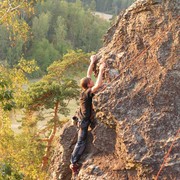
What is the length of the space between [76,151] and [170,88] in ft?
6.89

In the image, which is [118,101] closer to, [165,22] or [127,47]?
[127,47]

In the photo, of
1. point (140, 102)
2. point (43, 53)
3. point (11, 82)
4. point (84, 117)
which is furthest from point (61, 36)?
point (140, 102)

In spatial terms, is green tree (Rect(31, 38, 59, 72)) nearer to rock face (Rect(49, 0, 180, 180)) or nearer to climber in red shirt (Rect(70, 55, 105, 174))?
climber in red shirt (Rect(70, 55, 105, 174))

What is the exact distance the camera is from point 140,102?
18.2ft

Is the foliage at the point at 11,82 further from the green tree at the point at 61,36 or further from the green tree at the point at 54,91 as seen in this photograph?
the green tree at the point at 61,36

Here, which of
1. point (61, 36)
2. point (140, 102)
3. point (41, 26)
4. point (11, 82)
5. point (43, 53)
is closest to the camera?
point (140, 102)

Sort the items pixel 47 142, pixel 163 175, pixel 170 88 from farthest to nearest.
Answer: pixel 47 142, pixel 170 88, pixel 163 175

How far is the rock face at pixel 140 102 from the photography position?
5230 mm

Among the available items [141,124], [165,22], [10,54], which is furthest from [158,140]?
[10,54]

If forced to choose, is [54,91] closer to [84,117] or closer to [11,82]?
[11,82]

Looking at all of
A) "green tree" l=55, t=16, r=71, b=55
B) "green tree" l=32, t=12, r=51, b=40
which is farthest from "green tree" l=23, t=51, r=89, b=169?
"green tree" l=32, t=12, r=51, b=40

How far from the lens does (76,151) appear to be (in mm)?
6168

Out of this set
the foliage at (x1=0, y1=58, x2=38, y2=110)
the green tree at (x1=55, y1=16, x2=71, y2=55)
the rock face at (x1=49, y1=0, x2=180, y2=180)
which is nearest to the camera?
the rock face at (x1=49, y1=0, x2=180, y2=180)

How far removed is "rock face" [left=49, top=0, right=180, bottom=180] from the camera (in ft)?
17.2
